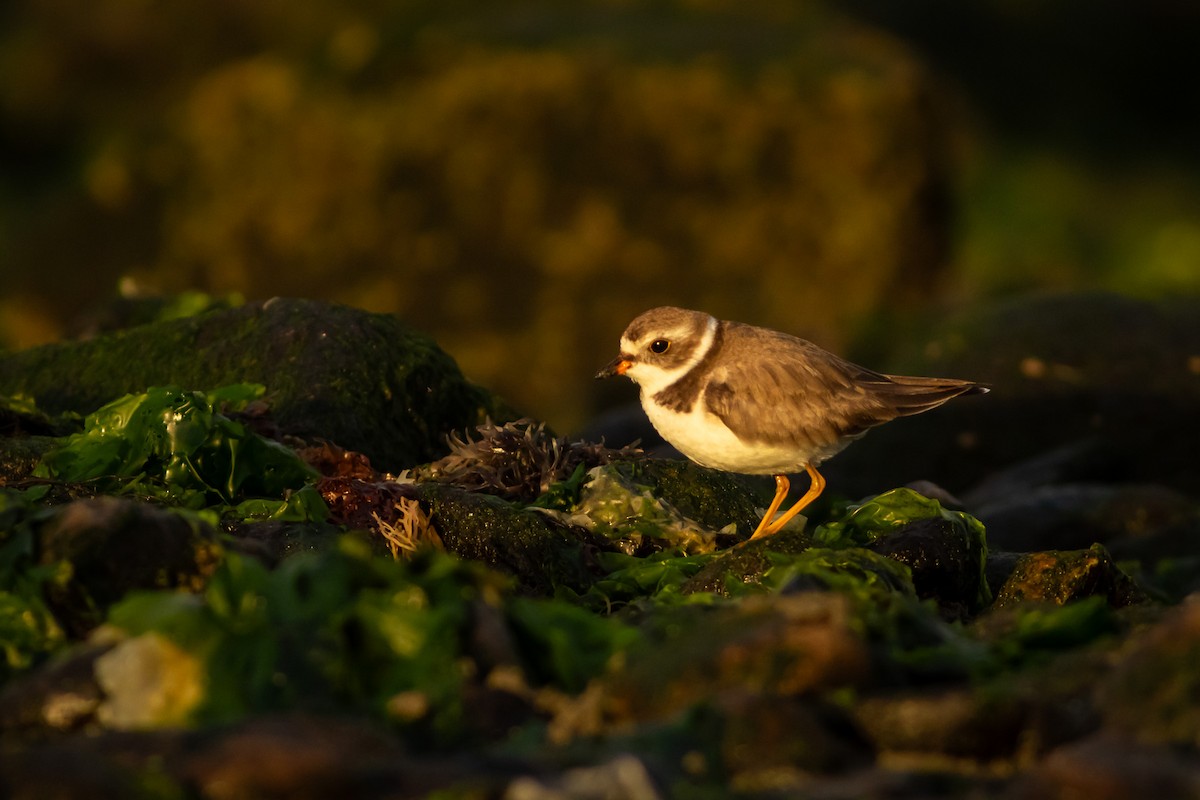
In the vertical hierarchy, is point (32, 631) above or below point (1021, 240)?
above

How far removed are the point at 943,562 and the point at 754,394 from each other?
52.3 inches

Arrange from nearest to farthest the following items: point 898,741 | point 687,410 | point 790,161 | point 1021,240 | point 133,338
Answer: point 898,741
point 687,410
point 133,338
point 790,161
point 1021,240

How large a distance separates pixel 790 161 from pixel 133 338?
8304 millimetres

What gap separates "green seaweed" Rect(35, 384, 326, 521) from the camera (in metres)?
7.82

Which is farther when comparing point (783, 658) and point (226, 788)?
point (783, 658)

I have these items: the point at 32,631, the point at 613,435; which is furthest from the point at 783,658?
the point at 613,435

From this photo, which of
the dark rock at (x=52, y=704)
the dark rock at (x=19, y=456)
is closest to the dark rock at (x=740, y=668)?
the dark rock at (x=52, y=704)

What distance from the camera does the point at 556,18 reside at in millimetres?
17688

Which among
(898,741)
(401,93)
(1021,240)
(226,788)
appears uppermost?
(401,93)

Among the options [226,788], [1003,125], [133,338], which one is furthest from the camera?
[1003,125]

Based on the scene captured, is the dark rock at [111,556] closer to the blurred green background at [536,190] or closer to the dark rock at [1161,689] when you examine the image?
the dark rock at [1161,689]

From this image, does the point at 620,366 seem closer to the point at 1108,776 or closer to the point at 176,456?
the point at 176,456

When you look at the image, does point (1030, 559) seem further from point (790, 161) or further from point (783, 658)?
point (790, 161)

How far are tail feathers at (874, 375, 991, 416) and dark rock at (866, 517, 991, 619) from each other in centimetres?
108
